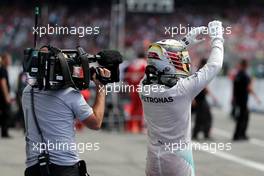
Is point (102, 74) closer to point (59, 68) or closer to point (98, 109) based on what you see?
point (98, 109)

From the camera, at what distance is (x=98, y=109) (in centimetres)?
471

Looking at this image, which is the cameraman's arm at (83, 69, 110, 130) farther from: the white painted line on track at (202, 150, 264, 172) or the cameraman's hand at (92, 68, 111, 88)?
the white painted line on track at (202, 150, 264, 172)

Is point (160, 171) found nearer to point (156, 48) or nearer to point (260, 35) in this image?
point (156, 48)

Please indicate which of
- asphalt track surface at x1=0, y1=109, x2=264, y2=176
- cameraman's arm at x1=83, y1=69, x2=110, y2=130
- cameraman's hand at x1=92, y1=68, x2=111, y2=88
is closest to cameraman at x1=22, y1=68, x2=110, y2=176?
cameraman's arm at x1=83, y1=69, x2=110, y2=130

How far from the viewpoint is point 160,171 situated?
4.86 meters

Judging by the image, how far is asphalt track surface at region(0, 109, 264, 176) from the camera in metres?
10.0

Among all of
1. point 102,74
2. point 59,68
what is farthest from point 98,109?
point 59,68

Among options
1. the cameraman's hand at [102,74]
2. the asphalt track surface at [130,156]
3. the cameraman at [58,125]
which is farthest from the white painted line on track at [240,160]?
the cameraman at [58,125]

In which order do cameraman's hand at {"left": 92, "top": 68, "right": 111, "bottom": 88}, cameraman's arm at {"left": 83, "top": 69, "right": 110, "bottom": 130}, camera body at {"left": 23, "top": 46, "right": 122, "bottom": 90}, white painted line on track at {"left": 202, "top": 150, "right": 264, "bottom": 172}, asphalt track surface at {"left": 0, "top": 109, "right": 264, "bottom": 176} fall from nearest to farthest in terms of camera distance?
camera body at {"left": 23, "top": 46, "right": 122, "bottom": 90} → cameraman's arm at {"left": 83, "top": 69, "right": 110, "bottom": 130} → cameraman's hand at {"left": 92, "top": 68, "right": 111, "bottom": 88} → asphalt track surface at {"left": 0, "top": 109, "right": 264, "bottom": 176} → white painted line on track at {"left": 202, "top": 150, "right": 264, "bottom": 172}

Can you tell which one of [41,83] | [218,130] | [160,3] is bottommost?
[218,130]

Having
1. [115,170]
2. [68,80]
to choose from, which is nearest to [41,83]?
[68,80]

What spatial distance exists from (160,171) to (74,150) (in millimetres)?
613

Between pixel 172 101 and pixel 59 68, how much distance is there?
795 millimetres

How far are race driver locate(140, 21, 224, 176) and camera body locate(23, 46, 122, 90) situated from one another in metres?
0.35
